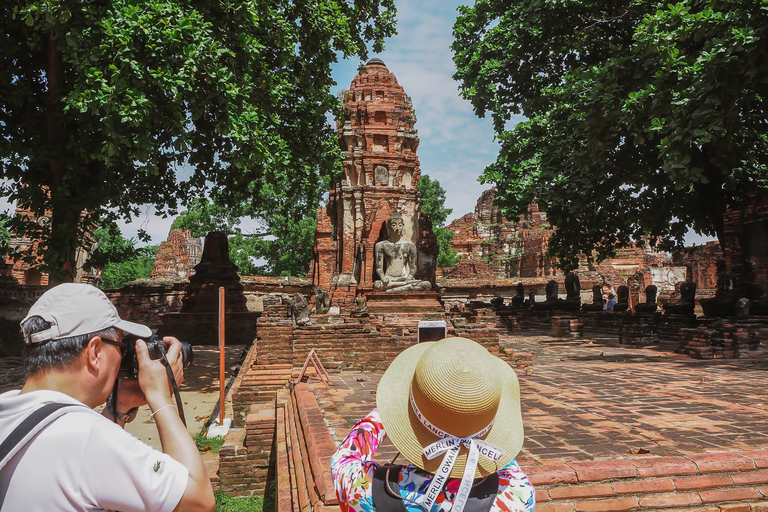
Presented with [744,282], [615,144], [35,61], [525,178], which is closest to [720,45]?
[615,144]

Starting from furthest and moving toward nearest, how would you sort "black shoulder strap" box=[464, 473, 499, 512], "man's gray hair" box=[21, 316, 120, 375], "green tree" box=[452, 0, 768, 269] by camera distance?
"green tree" box=[452, 0, 768, 269]
"black shoulder strap" box=[464, 473, 499, 512]
"man's gray hair" box=[21, 316, 120, 375]

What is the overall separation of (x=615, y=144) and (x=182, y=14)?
10.1 metres

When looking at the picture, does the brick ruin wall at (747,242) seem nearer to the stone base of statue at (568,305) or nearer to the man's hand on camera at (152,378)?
the stone base of statue at (568,305)

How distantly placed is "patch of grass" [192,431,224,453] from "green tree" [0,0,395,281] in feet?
10.4

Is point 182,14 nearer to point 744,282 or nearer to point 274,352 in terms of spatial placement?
point 274,352

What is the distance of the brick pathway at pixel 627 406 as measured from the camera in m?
3.55

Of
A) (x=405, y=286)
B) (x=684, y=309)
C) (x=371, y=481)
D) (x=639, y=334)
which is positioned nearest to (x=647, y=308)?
(x=684, y=309)

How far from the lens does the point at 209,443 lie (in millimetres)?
5672

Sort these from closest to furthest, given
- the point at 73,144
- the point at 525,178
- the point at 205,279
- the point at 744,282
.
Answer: the point at 73,144 → the point at 744,282 → the point at 525,178 → the point at 205,279

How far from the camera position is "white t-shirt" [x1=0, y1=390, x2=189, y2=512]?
45.7 inches

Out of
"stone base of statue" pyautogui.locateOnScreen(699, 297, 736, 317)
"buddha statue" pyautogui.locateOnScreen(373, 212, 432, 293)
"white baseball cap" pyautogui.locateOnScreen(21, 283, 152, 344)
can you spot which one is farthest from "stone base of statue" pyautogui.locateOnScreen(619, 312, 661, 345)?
"white baseball cap" pyautogui.locateOnScreen(21, 283, 152, 344)

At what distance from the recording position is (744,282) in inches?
483

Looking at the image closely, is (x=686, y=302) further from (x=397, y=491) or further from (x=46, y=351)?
(x=46, y=351)

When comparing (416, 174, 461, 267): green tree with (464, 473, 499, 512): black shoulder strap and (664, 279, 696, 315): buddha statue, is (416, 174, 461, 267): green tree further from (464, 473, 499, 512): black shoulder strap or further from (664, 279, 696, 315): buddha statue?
(464, 473, 499, 512): black shoulder strap
